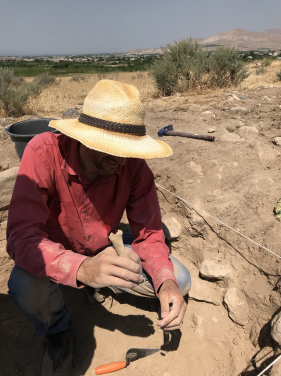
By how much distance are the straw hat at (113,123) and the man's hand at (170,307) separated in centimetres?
76

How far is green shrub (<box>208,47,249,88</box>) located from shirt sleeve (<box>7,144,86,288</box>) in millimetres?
7644

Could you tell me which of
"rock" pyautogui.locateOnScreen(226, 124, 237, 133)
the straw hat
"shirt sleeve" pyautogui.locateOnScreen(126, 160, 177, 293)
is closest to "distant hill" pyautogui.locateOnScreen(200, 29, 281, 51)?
"rock" pyautogui.locateOnScreen(226, 124, 237, 133)

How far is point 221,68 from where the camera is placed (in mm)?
7785

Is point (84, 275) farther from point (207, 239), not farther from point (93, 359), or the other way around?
point (207, 239)

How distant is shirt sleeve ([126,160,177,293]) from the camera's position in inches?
64.5

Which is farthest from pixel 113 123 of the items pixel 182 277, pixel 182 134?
pixel 182 134

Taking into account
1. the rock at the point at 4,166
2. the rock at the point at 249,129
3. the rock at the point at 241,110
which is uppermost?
the rock at the point at 241,110

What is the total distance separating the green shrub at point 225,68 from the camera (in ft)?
25.1

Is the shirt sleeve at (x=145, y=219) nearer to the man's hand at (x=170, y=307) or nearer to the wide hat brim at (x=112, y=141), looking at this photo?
the man's hand at (x=170, y=307)

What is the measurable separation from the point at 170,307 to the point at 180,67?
25.7 feet

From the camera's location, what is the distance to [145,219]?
1714mm

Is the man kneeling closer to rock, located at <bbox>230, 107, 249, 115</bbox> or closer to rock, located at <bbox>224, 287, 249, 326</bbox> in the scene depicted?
rock, located at <bbox>224, 287, 249, 326</bbox>

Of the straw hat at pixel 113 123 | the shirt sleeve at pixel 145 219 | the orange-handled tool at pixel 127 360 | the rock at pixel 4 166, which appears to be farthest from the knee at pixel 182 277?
the rock at pixel 4 166

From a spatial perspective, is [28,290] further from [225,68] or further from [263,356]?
[225,68]
